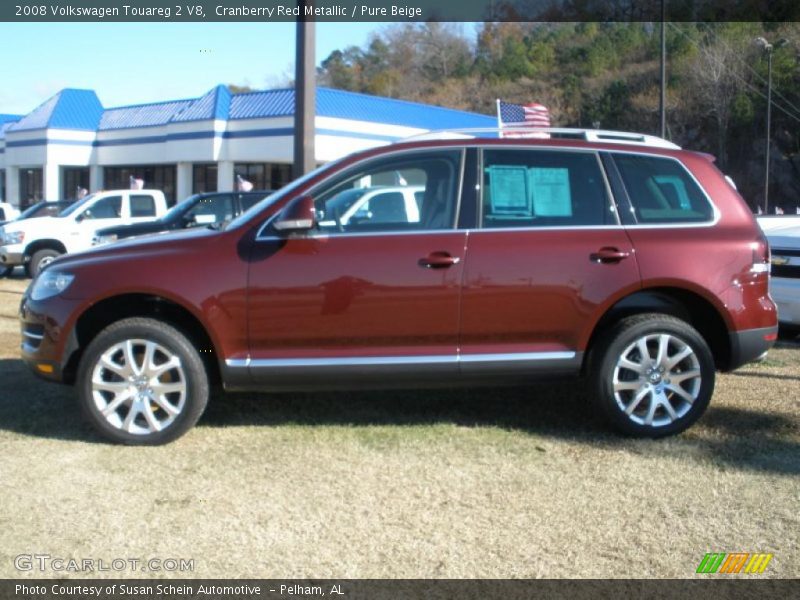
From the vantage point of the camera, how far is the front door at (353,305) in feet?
17.6

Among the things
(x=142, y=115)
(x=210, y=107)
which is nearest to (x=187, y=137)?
(x=210, y=107)

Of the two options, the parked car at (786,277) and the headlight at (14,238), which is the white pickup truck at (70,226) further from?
the parked car at (786,277)

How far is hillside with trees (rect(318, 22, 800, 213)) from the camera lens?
49469 millimetres

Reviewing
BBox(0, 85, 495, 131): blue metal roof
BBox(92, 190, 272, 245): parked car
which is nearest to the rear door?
BBox(92, 190, 272, 245): parked car

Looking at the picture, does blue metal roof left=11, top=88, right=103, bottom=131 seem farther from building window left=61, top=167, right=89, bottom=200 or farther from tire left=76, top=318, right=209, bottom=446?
tire left=76, top=318, right=209, bottom=446

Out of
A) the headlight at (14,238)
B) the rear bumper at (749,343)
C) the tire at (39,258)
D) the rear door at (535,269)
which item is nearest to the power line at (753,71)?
the tire at (39,258)

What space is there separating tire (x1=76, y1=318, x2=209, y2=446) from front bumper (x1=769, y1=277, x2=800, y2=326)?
5.78m

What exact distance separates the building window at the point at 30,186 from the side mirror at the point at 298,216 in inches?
1728

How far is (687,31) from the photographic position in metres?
55.2

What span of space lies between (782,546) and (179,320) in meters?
3.71

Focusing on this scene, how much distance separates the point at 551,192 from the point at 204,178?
114 ft

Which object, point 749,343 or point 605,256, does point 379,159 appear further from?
point 749,343

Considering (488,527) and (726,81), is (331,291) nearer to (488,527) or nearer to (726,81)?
(488,527)

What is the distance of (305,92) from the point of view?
8.45 metres
